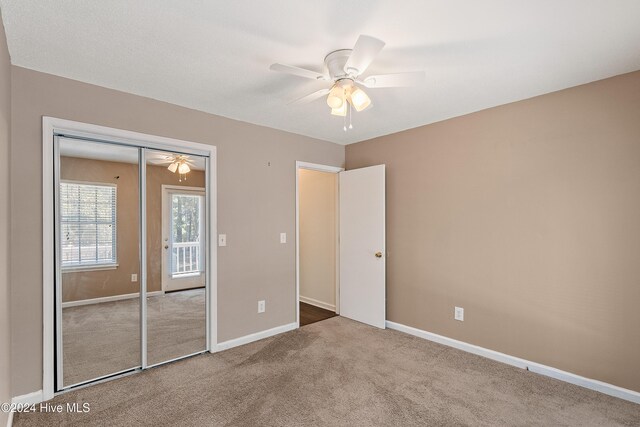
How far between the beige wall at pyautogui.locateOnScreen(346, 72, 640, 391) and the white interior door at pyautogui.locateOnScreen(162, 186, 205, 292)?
2.28m

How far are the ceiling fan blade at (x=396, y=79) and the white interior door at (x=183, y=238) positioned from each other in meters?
2.02

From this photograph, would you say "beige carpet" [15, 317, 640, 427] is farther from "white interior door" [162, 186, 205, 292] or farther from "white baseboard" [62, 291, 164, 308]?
"white interior door" [162, 186, 205, 292]

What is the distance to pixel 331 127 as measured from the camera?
373 cm

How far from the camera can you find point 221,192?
3.31 meters

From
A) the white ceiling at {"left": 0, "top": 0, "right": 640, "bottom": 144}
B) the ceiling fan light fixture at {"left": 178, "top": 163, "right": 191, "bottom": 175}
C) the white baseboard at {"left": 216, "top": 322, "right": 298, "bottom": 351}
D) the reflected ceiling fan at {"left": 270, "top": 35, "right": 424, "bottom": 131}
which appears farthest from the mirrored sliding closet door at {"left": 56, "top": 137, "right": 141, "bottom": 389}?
the reflected ceiling fan at {"left": 270, "top": 35, "right": 424, "bottom": 131}

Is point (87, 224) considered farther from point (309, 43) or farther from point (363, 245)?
point (363, 245)

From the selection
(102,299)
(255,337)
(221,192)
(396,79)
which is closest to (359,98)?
(396,79)

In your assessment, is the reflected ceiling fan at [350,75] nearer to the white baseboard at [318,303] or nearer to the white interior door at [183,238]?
the white interior door at [183,238]

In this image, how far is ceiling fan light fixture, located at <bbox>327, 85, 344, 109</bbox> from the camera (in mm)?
2154

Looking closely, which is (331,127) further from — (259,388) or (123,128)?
(259,388)

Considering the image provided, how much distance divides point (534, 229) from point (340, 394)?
2.17 meters

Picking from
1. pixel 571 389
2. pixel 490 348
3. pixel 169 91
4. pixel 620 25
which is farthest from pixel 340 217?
pixel 620 25

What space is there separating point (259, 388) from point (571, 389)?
2.45 m

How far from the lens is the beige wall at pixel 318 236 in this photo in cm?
483
